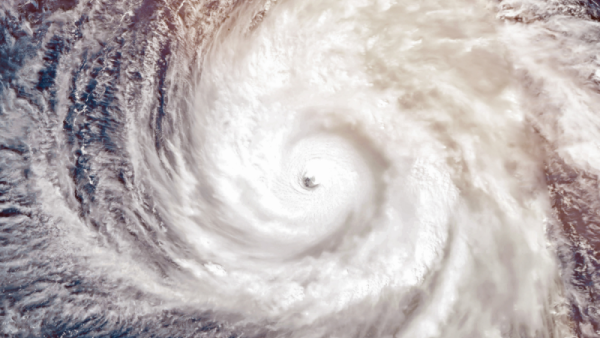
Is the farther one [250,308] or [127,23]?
[127,23]

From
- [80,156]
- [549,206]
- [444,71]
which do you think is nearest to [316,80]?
[444,71]

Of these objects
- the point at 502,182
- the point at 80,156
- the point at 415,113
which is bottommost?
the point at 502,182

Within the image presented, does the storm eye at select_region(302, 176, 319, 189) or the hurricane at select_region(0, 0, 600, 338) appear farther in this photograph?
the storm eye at select_region(302, 176, 319, 189)

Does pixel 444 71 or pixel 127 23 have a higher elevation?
pixel 127 23

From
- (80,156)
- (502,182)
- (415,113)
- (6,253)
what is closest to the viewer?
(6,253)

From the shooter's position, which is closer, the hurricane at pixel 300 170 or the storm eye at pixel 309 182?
the hurricane at pixel 300 170

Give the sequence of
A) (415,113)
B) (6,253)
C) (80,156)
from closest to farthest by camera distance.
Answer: (6,253) → (80,156) → (415,113)

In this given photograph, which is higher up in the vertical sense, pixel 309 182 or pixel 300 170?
pixel 300 170

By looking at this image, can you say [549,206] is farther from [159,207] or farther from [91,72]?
[91,72]
